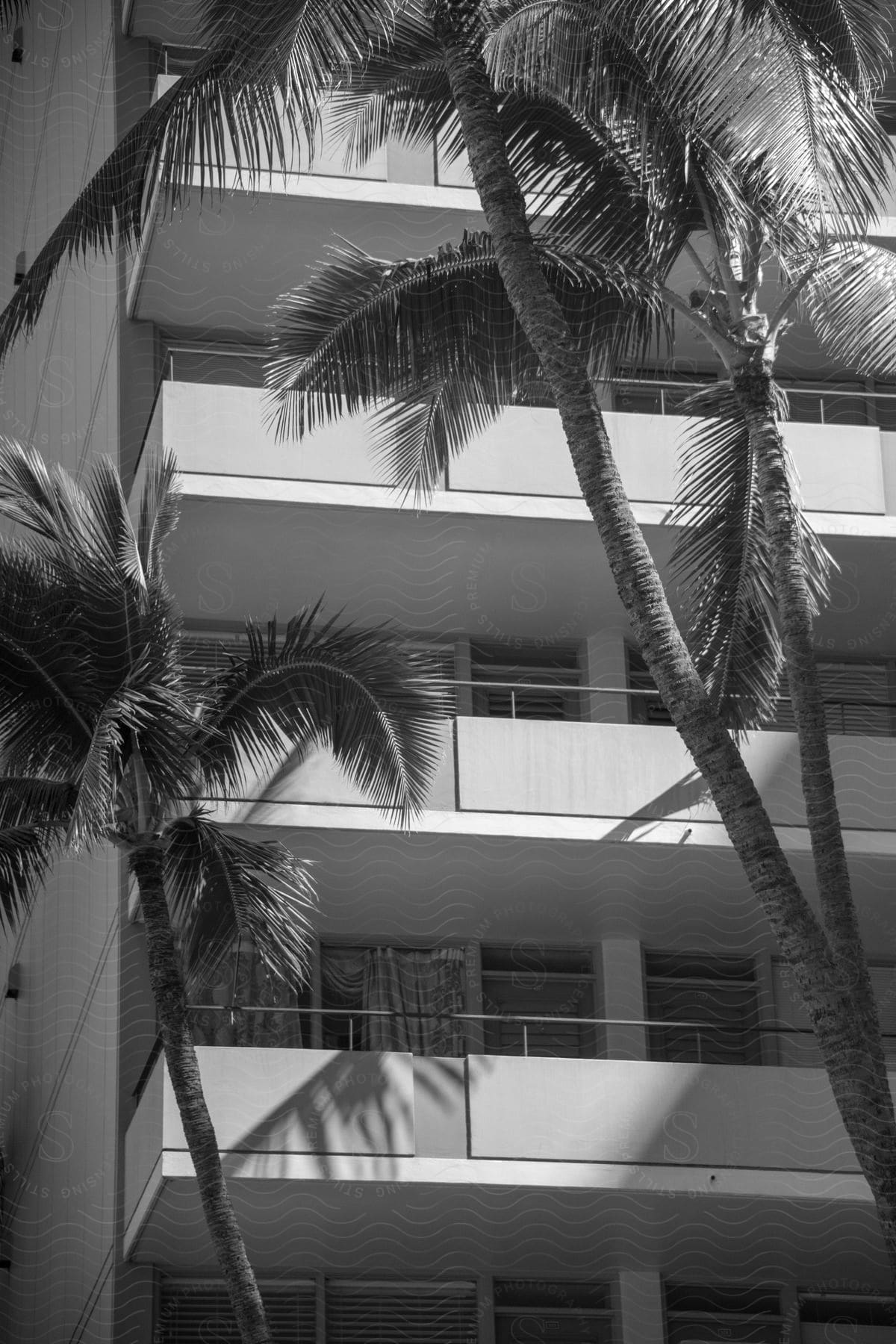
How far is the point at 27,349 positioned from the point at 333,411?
588cm

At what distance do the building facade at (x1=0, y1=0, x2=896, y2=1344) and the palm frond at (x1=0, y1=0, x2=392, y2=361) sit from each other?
3.02m

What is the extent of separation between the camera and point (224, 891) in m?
10.4

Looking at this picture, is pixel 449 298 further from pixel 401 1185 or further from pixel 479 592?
pixel 401 1185

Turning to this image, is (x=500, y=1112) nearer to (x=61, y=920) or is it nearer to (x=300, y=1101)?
(x=300, y=1101)

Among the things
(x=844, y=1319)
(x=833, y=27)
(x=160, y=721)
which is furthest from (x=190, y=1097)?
(x=833, y=27)

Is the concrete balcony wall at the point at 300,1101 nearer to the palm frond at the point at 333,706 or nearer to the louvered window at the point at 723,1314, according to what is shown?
the palm frond at the point at 333,706

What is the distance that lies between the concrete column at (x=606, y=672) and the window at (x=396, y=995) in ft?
6.45

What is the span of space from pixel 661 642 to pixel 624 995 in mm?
5892

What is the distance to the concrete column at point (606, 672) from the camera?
46.3ft

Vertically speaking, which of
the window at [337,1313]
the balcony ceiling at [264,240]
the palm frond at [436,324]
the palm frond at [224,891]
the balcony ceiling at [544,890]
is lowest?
the window at [337,1313]

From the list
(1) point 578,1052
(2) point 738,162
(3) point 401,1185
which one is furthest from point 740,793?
(1) point 578,1052

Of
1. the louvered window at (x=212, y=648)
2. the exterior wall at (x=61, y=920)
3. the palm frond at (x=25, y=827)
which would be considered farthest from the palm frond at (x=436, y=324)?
the exterior wall at (x=61, y=920)

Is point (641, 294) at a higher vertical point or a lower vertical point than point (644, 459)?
lower

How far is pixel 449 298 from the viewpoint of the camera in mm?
11016
